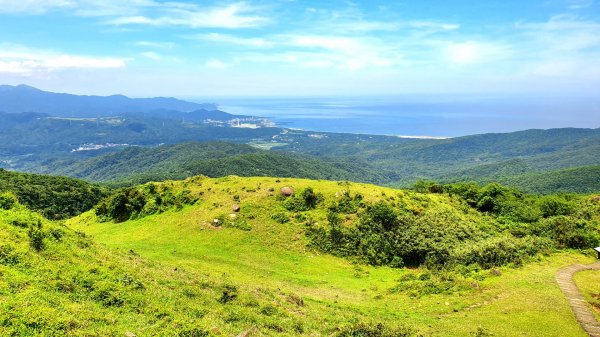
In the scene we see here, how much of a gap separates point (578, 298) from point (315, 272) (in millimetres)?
16848

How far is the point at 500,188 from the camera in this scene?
45719 mm

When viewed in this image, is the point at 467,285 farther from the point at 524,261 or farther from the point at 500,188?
the point at 500,188

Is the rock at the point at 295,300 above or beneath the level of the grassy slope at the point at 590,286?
beneath

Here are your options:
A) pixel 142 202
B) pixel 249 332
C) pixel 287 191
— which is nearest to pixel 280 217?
pixel 287 191

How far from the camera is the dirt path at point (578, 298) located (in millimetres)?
17406

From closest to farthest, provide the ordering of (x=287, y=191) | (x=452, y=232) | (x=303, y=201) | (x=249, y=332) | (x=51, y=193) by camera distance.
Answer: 1. (x=249, y=332)
2. (x=452, y=232)
3. (x=303, y=201)
4. (x=287, y=191)
5. (x=51, y=193)

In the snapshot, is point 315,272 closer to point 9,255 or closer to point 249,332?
point 249,332

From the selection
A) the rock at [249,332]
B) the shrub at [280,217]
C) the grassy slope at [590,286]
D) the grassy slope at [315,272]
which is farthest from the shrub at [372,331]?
the shrub at [280,217]

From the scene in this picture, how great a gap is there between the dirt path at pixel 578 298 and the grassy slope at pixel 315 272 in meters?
0.43

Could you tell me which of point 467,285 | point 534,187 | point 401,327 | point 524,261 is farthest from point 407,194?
point 534,187

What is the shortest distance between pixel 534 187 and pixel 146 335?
153732 mm

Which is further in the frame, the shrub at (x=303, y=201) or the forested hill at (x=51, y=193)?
the forested hill at (x=51, y=193)

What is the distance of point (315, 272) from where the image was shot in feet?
94.2

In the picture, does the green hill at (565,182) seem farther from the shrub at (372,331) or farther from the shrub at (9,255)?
the shrub at (9,255)
